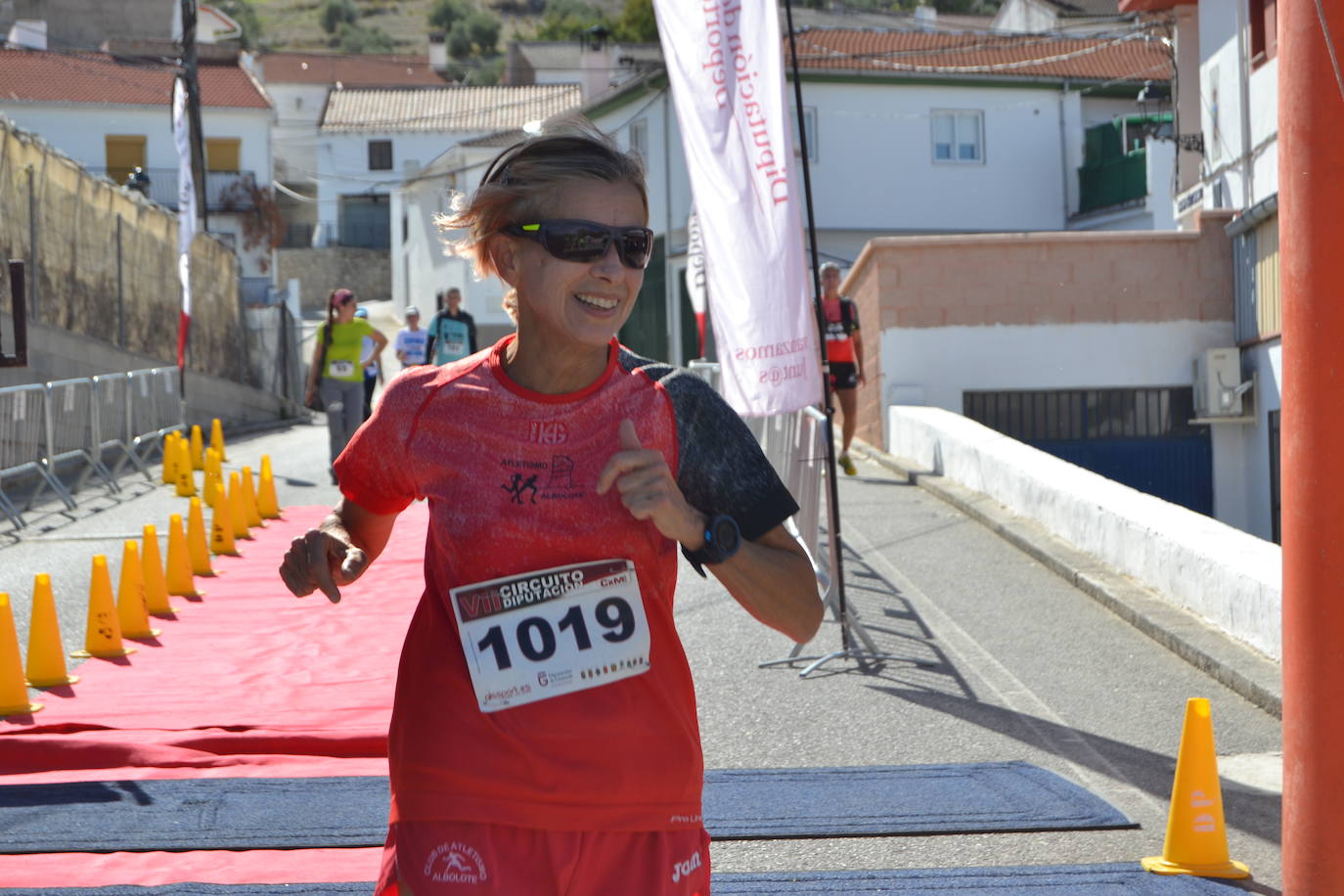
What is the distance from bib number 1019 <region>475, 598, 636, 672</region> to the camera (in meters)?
2.69

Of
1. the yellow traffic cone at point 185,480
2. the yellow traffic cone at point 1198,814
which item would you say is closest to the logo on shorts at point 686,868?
the yellow traffic cone at point 1198,814

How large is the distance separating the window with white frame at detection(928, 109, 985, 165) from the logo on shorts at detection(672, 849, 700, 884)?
35.9m

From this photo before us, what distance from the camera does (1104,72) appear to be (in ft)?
133

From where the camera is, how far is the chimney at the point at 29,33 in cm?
6444

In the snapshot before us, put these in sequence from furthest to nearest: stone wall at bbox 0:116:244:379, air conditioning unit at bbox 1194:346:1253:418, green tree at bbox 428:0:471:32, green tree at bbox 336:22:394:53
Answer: green tree at bbox 428:0:471:32 < green tree at bbox 336:22:394:53 < stone wall at bbox 0:116:244:379 < air conditioning unit at bbox 1194:346:1253:418

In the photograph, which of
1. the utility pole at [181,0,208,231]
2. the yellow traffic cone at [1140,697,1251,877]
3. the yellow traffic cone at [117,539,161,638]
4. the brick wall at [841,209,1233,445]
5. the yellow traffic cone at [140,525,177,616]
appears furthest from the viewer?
the utility pole at [181,0,208,231]

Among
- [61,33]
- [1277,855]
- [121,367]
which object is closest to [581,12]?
[61,33]

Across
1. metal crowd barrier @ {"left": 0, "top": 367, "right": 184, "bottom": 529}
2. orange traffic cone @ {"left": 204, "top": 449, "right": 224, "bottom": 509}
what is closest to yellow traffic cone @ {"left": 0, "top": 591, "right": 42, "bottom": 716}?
orange traffic cone @ {"left": 204, "top": 449, "right": 224, "bottom": 509}

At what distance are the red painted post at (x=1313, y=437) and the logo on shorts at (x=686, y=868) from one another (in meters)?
2.31

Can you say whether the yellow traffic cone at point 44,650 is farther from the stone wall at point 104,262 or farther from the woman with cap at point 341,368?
the stone wall at point 104,262

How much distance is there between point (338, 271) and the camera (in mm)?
65938

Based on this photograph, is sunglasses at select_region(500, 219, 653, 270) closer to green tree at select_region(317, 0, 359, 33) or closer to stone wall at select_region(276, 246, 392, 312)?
stone wall at select_region(276, 246, 392, 312)

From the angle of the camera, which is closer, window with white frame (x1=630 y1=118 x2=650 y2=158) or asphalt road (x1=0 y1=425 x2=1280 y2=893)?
asphalt road (x1=0 y1=425 x2=1280 y2=893)

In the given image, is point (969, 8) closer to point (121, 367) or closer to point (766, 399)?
point (121, 367)
